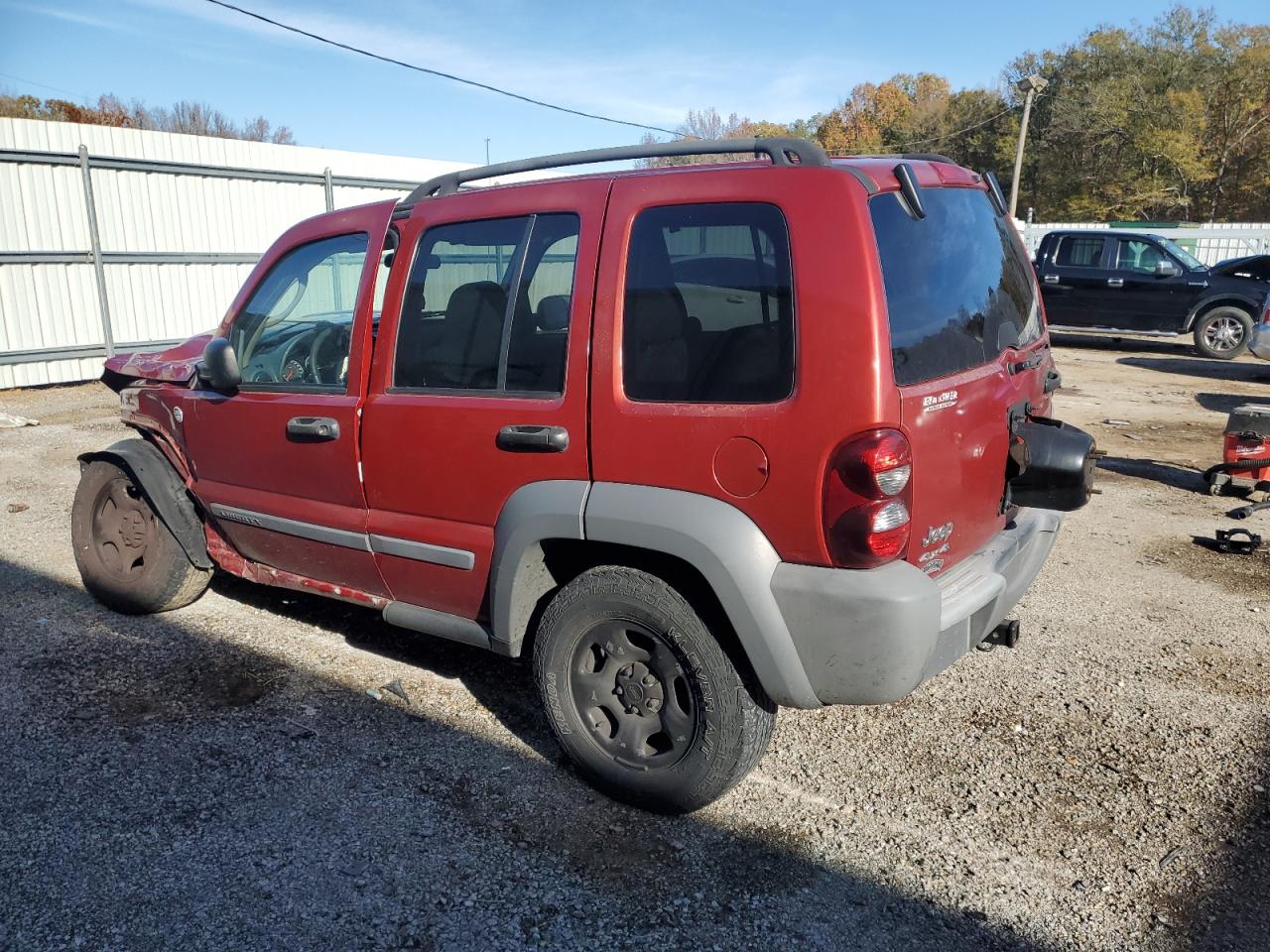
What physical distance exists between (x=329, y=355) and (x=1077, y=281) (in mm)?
15072

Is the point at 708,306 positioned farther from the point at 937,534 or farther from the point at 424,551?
the point at 424,551

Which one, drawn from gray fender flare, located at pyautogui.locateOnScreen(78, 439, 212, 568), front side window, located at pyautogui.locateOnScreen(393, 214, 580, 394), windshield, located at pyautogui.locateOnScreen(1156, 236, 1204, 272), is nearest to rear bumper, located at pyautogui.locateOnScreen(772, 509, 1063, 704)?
front side window, located at pyautogui.locateOnScreen(393, 214, 580, 394)

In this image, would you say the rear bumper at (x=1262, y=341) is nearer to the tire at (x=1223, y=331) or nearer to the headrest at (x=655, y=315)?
the tire at (x=1223, y=331)

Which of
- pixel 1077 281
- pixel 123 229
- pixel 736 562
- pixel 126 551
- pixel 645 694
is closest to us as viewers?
pixel 736 562

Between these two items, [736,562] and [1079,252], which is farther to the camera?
[1079,252]

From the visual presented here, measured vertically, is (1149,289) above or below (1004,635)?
above

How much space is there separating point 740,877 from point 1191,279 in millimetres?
15571

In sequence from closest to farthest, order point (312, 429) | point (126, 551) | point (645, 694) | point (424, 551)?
1. point (645, 694)
2. point (424, 551)
3. point (312, 429)
4. point (126, 551)

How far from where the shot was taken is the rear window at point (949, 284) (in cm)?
261

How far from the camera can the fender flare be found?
2584 mm

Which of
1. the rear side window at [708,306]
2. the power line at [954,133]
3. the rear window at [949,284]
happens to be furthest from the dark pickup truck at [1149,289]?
the power line at [954,133]

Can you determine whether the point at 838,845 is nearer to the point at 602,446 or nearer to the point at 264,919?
the point at 602,446

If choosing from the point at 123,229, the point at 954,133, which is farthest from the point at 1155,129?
the point at 123,229

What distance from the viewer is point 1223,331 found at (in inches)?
585
